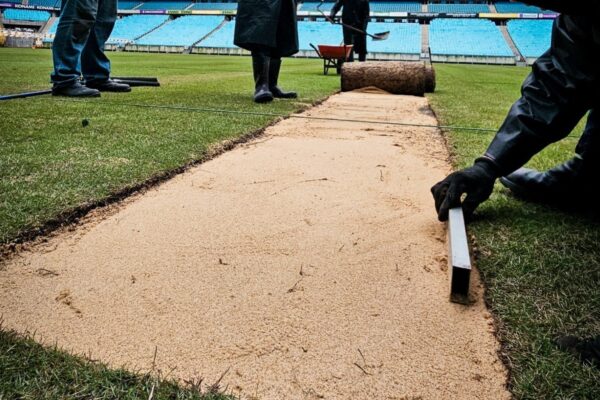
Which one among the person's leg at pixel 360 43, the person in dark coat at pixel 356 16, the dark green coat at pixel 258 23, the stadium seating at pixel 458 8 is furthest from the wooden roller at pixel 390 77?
the stadium seating at pixel 458 8

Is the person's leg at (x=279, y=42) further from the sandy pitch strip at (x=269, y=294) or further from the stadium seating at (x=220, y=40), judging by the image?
the stadium seating at (x=220, y=40)

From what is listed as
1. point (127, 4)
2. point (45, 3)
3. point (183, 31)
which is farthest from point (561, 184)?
point (45, 3)

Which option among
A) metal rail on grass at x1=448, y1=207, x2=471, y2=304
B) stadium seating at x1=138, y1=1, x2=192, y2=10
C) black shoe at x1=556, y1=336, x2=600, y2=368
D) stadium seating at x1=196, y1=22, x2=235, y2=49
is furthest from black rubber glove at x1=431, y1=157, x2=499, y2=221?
stadium seating at x1=138, y1=1, x2=192, y2=10

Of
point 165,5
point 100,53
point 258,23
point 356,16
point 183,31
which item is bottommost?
point 100,53

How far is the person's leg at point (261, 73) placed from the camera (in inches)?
168

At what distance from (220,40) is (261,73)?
28121mm

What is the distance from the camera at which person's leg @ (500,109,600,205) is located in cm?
167

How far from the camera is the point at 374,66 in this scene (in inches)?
246

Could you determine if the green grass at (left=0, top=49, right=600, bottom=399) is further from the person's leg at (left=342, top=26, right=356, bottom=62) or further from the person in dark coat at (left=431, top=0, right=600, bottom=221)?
the person's leg at (left=342, top=26, right=356, bottom=62)

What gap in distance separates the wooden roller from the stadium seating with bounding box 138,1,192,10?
35.2 meters

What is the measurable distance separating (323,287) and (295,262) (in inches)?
5.9

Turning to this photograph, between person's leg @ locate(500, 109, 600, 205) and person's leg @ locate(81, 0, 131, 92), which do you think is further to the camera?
person's leg @ locate(81, 0, 131, 92)

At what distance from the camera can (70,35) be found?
3688 mm

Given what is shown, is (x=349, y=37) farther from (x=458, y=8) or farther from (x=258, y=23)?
(x=458, y=8)
